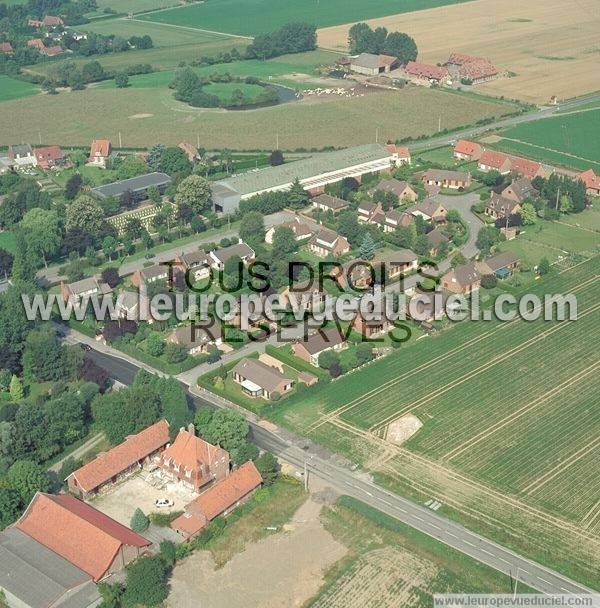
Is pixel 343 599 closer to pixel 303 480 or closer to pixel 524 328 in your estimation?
pixel 303 480

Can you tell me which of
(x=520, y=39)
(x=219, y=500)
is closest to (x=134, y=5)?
(x=520, y=39)

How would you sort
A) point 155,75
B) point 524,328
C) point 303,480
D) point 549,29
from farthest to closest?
point 549,29 → point 155,75 → point 524,328 → point 303,480

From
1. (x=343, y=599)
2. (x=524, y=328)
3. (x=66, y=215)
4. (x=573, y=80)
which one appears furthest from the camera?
(x=573, y=80)

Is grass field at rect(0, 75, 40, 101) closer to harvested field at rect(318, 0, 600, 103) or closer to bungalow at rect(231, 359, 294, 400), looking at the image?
harvested field at rect(318, 0, 600, 103)

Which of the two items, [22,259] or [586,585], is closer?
[586,585]

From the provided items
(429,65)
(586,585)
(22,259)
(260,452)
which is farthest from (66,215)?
(429,65)

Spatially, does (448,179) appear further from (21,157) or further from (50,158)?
(21,157)
